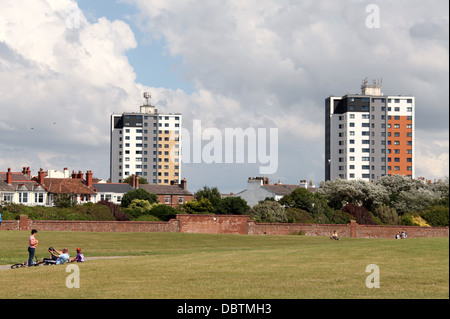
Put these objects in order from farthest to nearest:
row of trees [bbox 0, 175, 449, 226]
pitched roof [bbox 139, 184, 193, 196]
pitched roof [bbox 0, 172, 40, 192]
Result: pitched roof [bbox 139, 184, 193, 196]
pitched roof [bbox 0, 172, 40, 192]
row of trees [bbox 0, 175, 449, 226]

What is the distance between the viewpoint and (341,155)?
173 m

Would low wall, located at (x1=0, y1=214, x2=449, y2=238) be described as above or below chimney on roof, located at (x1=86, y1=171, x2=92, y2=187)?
below

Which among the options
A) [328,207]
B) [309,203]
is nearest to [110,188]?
[309,203]

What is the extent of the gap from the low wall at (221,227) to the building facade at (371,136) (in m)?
96.9

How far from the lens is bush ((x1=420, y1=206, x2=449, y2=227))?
7712 cm

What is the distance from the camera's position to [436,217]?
7800 cm

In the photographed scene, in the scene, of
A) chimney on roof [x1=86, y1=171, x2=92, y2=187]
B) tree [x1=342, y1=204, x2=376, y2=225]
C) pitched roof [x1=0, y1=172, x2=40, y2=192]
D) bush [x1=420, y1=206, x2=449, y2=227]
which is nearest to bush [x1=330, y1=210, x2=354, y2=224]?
tree [x1=342, y1=204, x2=376, y2=225]

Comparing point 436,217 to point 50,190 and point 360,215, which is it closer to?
point 360,215

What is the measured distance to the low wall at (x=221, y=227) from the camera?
5950 cm

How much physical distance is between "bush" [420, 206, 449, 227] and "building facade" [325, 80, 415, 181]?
91052 mm

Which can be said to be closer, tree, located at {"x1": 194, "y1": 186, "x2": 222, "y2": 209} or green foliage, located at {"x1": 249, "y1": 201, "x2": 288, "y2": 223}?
green foliage, located at {"x1": 249, "y1": 201, "x2": 288, "y2": 223}

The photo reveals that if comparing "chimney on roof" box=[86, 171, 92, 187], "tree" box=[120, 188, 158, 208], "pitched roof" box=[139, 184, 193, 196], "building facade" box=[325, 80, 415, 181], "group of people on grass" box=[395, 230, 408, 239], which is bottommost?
"group of people on grass" box=[395, 230, 408, 239]

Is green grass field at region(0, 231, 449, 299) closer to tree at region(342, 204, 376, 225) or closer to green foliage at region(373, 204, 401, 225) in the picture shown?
green foliage at region(373, 204, 401, 225)
